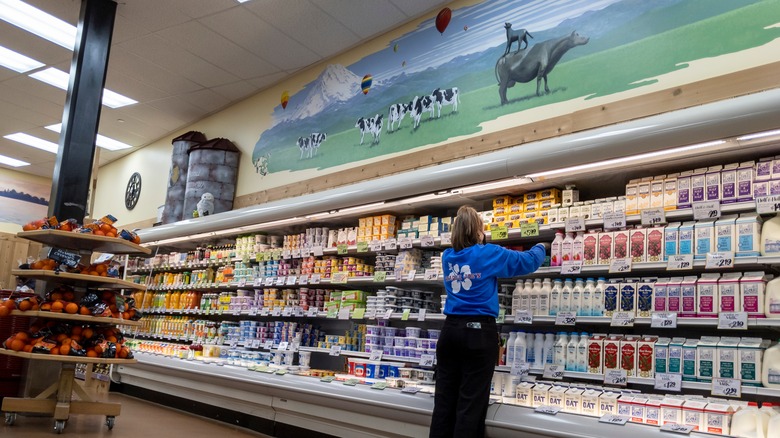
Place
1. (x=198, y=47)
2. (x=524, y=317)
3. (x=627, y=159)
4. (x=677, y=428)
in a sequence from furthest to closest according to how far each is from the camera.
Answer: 1. (x=198, y=47)
2. (x=524, y=317)
3. (x=627, y=159)
4. (x=677, y=428)

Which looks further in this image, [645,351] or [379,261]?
[379,261]

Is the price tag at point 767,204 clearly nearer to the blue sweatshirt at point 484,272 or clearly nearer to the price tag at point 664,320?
the price tag at point 664,320

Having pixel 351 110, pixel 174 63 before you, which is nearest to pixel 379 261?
pixel 351 110

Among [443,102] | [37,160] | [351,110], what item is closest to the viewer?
[443,102]

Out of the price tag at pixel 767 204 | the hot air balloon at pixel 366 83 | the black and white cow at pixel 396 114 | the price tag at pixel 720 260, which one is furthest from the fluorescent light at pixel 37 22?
the price tag at pixel 767 204

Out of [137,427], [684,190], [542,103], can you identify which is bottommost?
[137,427]

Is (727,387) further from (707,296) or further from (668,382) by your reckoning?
(707,296)

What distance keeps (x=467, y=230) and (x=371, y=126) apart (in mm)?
3121

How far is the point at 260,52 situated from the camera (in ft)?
24.7

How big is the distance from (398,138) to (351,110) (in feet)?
3.20

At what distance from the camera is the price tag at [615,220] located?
3701mm

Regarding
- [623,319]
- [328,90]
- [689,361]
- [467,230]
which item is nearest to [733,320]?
[689,361]

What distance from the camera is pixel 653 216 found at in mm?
3588

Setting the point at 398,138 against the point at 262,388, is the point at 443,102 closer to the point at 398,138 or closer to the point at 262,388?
the point at 398,138
